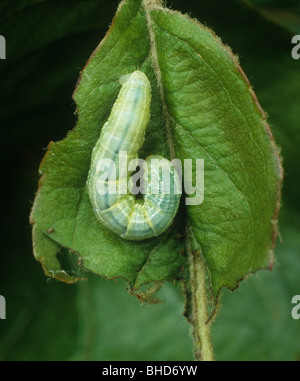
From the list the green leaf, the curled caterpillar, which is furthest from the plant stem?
the curled caterpillar

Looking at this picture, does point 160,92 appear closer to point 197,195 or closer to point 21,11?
point 197,195

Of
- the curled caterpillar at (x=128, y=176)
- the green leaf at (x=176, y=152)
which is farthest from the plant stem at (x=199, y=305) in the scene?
the curled caterpillar at (x=128, y=176)

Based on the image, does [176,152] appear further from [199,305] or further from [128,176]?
[199,305]

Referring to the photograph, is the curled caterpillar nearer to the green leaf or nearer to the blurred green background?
the green leaf

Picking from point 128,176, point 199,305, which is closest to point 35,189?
point 128,176

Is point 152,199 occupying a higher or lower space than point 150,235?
higher

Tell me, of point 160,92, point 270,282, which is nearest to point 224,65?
point 160,92
